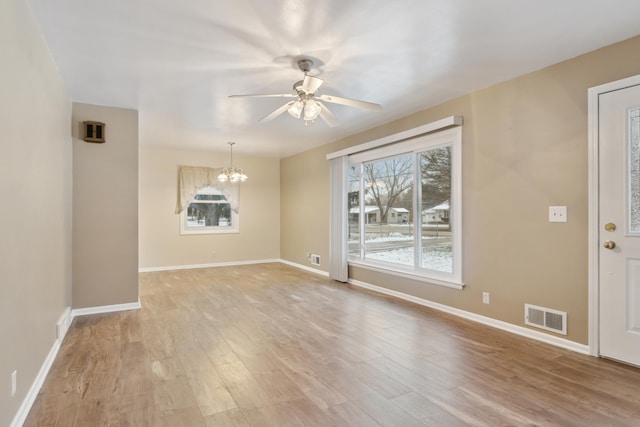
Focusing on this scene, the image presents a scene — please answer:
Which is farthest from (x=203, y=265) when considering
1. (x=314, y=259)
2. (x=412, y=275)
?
(x=412, y=275)

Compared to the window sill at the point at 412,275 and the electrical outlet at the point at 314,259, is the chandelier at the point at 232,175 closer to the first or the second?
the electrical outlet at the point at 314,259

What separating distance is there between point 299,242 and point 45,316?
16.7 ft

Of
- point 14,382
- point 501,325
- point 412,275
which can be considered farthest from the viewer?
point 412,275

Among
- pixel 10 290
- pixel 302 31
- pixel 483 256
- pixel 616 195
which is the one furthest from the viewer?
pixel 483 256

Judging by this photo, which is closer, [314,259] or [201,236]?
[314,259]

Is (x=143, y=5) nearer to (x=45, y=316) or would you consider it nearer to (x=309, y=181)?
(x=45, y=316)

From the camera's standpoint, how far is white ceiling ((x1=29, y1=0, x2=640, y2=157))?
2.24 meters

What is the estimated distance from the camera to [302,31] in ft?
8.19

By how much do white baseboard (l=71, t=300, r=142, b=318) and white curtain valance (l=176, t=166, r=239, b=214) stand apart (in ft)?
10.5

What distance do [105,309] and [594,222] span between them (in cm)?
509

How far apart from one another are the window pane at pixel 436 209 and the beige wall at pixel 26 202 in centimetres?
389

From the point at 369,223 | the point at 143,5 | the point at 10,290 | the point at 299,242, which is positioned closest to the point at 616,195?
the point at 369,223

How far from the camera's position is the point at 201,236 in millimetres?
7406

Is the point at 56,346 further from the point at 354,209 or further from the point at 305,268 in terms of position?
the point at 305,268
